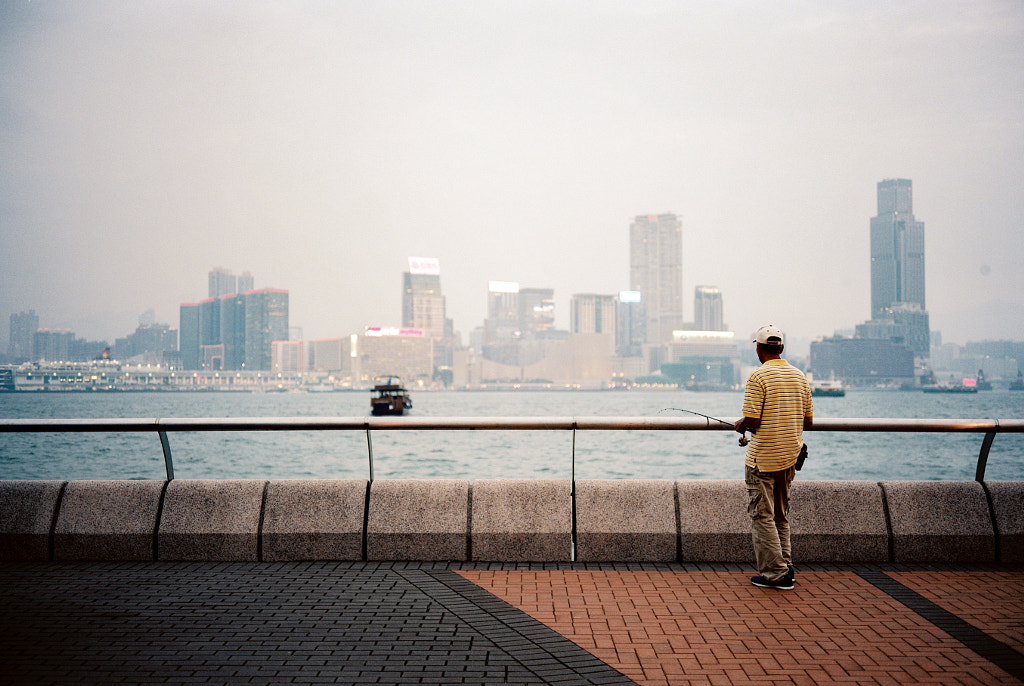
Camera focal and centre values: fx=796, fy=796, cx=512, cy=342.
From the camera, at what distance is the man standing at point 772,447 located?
237 inches

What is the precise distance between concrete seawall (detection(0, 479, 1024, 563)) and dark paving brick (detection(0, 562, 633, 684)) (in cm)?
29

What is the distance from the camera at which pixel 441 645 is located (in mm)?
4801

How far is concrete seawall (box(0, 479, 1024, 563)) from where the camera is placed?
6871mm

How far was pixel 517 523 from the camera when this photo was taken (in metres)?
6.94

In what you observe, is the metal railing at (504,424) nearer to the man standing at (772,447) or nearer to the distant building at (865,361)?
the man standing at (772,447)

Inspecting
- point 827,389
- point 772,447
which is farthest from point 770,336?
point 827,389

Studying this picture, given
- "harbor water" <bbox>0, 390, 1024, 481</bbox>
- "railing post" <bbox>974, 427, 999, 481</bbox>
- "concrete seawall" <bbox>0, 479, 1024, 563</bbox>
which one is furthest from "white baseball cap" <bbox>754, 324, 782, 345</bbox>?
"harbor water" <bbox>0, 390, 1024, 481</bbox>

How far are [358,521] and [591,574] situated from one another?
81.3 inches

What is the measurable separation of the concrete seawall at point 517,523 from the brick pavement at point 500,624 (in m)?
0.18

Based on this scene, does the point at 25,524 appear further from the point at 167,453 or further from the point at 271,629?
the point at 271,629

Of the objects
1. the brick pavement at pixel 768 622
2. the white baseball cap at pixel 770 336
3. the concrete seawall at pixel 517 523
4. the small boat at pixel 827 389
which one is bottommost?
the small boat at pixel 827 389

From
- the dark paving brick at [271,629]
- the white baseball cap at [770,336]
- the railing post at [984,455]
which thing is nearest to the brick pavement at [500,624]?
the dark paving brick at [271,629]

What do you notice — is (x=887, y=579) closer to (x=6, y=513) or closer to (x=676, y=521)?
(x=676, y=521)

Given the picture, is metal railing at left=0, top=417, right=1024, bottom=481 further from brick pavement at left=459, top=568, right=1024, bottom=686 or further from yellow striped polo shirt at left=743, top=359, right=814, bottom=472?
brick pavement at left=459, top=568, right=1024, bottom=686
